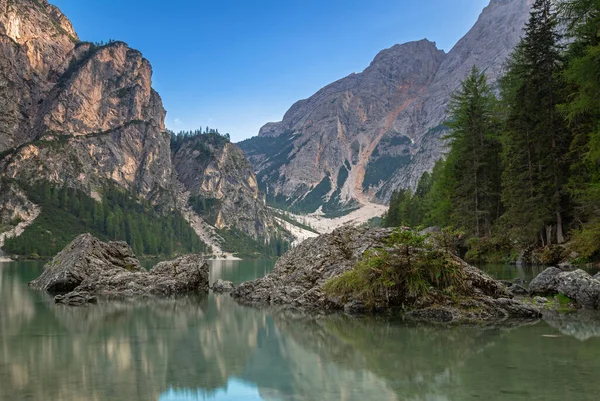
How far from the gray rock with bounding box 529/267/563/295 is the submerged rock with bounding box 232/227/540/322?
2.54 m

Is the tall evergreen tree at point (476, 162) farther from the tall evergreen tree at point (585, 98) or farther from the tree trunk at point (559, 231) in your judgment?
the tall evergreen tree at point (585, 98)

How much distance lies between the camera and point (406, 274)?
15359mm

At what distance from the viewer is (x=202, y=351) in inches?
388

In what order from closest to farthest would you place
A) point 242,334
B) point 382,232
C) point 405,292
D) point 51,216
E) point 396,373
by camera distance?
point 396,373
point 242,334
point 405,292
point 382,232
point 51,216

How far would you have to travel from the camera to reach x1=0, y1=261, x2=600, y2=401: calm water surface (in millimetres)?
6680

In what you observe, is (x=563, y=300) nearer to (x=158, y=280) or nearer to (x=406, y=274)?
(x=406, y=274)

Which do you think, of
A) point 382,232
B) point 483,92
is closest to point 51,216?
point 483,92

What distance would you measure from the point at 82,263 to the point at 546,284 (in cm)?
2412

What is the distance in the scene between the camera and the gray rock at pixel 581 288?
48.2 ft

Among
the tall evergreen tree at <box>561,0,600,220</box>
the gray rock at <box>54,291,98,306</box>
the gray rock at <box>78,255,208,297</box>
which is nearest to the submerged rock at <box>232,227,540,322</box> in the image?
the gray rock at <box>78,255,208,297</box>

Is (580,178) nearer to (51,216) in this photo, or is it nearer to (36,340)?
(36,340)

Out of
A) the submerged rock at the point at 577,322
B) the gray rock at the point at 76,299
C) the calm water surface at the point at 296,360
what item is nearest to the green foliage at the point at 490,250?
the submerged rock at the point at 577,322

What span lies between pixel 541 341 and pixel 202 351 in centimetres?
747

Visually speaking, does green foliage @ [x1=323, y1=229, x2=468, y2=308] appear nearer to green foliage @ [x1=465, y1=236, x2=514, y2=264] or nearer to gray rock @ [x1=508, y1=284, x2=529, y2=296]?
gray rock @ [x1=508, y1=284, x2=529, y2=296]
